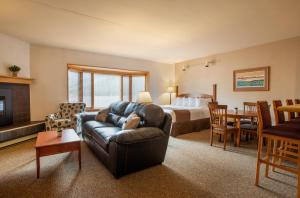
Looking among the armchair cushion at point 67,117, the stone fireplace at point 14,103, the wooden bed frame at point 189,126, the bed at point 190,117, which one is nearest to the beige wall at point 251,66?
the wooden bed frame at point 189,126

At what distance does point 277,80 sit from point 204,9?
3113 millimetres

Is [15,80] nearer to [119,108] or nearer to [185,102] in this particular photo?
[119,108]

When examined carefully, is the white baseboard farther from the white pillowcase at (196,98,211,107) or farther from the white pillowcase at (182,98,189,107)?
the white pillowcase at (196,98,211,107)

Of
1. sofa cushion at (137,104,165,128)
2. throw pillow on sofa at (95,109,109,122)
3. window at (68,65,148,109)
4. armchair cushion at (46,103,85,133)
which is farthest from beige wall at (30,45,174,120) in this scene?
sofa cushion at (137,104,165,128)

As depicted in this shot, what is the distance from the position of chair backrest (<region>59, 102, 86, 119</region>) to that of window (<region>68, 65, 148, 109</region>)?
0.58 meters

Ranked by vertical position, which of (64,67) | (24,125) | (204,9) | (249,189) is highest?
(204,9)

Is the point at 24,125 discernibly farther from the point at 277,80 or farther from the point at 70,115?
the point at 277,80

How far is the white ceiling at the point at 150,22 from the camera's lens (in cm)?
249

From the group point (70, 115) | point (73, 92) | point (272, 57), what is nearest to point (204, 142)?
point (272, 57)

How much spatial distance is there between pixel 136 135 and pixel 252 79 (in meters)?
4.16

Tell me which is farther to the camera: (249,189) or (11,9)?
(11,9)

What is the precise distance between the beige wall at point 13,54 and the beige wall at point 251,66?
5.33 m

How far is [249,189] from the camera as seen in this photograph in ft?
6.44

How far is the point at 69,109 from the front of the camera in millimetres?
4621
